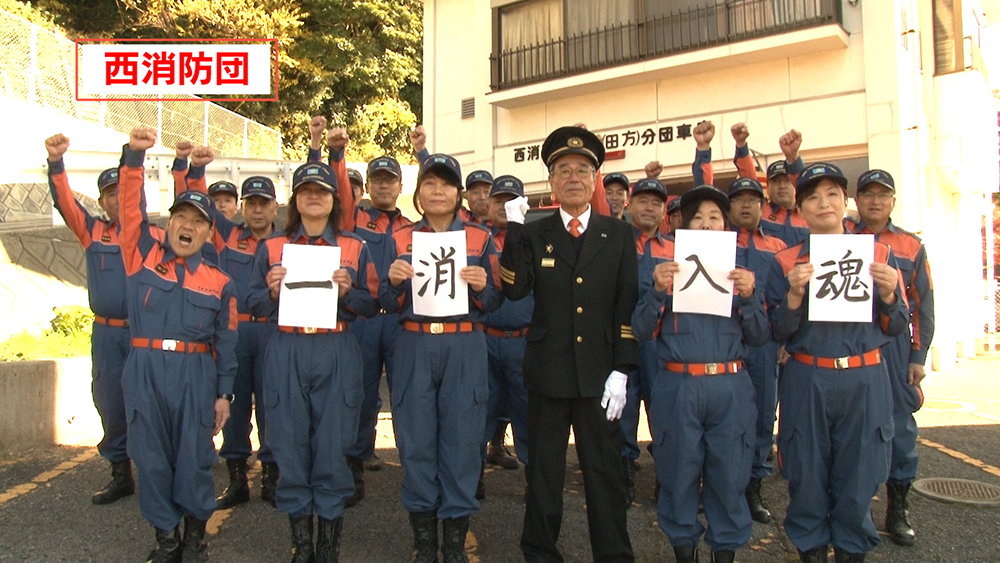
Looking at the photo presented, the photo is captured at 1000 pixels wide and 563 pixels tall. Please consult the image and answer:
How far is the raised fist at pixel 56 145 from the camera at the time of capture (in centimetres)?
442

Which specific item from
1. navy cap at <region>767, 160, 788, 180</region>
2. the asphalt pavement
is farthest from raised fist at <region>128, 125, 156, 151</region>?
navy cap at <region>767, 160, 788, 180</region>

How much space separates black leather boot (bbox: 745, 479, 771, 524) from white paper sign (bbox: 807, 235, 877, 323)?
1.72m

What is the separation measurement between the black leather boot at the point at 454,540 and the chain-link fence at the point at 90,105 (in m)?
13.8

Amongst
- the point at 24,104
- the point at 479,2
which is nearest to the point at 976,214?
the point at 479,2

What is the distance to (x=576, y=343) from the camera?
375cm

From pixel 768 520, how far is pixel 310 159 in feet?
13.4

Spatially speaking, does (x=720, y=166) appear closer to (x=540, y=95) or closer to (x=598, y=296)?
(x=540, y=95)

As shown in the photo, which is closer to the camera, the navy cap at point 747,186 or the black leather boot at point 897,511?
the black leather boot at point 897,511

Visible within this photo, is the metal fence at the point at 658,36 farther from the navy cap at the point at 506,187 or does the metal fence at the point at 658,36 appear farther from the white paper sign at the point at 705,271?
the white paper sign at the point at 705,271

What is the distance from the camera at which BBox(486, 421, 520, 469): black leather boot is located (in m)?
6.29

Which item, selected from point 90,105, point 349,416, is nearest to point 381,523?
point 349,416

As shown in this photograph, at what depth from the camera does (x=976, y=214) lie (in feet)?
59.0

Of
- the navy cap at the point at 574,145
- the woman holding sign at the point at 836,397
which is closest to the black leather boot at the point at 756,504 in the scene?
the woman holding sign at the point at 836,397

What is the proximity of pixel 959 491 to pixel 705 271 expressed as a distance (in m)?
3.35
